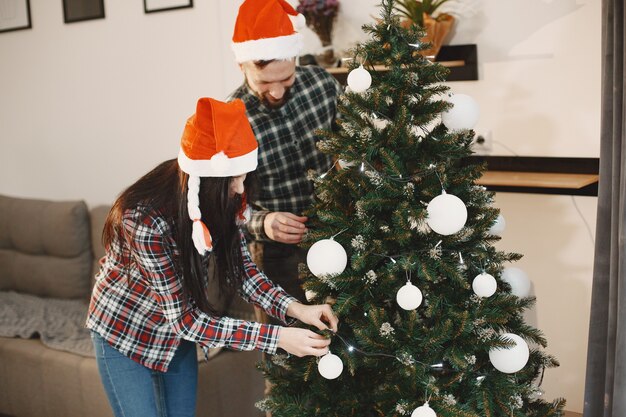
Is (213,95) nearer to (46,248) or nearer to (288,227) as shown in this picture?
(46,248)

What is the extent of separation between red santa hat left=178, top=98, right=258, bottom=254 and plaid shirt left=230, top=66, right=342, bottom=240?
58cm

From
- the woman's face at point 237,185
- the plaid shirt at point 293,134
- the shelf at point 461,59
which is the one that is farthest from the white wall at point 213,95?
the woman's face at point 237,185

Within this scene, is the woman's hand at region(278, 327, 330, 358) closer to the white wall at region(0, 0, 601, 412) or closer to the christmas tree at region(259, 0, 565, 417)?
the christmas tree at region(259, 0, 565, 417)

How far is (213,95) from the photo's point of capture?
3627 mm

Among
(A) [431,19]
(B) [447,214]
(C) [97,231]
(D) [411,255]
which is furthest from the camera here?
(C) [97,231]

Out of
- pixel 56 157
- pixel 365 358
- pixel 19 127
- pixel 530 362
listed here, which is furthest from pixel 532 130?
pixel 19 127

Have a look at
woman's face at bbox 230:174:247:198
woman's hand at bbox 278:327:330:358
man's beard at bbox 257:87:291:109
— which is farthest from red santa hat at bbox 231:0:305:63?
woman's hand at bbox 278:327:330:358

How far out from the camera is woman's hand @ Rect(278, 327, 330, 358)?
5.78 ft

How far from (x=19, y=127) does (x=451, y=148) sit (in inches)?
135

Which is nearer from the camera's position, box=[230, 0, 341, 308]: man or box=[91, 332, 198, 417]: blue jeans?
box=[91, 332, 198, 417]: blue jeans

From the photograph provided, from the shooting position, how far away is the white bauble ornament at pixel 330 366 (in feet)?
5.71

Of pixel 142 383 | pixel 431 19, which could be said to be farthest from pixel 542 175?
pixel 142 383

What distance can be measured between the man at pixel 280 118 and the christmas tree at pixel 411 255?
0.38 m

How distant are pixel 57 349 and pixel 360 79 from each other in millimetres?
2083
